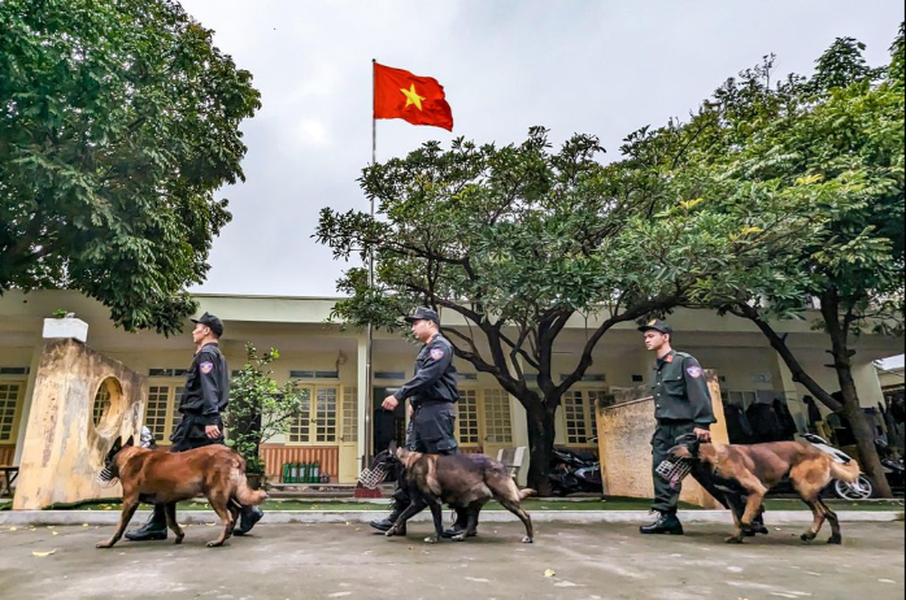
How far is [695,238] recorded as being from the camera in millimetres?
6730

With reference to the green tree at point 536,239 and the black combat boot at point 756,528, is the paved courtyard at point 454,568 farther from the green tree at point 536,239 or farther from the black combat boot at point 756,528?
the green tree at point 536,239

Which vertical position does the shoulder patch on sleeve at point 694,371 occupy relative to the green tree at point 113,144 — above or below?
below

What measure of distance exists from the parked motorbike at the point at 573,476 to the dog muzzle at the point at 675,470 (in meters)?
6.37

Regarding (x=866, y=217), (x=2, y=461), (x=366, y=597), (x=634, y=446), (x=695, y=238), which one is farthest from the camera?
(x=2, y=461)

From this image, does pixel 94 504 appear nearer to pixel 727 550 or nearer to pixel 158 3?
pixel 727 550

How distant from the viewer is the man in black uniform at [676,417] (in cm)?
403

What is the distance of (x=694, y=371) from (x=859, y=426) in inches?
301

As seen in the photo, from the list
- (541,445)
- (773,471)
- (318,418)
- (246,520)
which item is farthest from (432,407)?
(318,418)

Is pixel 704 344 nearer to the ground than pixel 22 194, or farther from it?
nearer to the ground

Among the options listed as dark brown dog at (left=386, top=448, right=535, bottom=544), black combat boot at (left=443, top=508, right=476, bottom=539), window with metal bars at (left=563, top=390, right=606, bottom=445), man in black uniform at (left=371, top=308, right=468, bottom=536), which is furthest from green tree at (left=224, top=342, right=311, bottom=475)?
window with metal bars at (left=563, top=390, right=606, bottom=445)

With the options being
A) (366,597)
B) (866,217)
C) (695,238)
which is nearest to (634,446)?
(695,238)

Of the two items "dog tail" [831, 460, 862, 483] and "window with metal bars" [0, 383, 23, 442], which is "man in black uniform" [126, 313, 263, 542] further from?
"window with metal bars" [0, 383, 23, 442]

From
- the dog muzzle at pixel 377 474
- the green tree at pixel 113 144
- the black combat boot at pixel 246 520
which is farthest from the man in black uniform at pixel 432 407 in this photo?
the green tree at pixel 113 144

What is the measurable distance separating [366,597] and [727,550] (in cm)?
238
